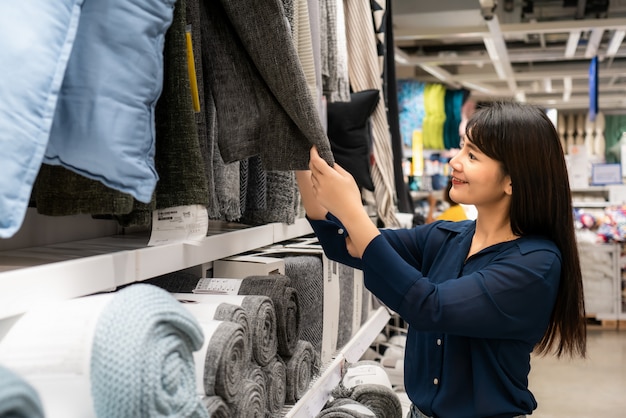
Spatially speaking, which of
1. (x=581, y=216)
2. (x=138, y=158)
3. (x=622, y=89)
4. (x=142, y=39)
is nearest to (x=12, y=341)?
(x=138, y=158)

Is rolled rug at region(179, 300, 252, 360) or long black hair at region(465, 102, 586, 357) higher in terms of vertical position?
long black hair at region(465, 102, 586, 357)

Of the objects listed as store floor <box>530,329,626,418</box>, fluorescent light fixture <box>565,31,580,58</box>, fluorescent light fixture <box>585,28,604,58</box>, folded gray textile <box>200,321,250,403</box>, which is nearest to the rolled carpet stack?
folded gray textile <box>200,321,250,403</box>

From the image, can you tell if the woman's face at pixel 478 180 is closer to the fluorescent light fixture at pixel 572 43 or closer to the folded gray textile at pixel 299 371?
the folded gray textile at pixel 299 371

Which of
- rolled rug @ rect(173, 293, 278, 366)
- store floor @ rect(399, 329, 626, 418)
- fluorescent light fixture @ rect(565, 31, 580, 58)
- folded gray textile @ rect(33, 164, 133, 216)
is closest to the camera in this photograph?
folded gray textile @ rect(33, 164, 133, 216)

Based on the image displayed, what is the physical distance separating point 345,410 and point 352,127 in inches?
42.7

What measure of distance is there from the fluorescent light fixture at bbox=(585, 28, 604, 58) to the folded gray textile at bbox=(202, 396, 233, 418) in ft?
16.6

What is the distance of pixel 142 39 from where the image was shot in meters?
0.88

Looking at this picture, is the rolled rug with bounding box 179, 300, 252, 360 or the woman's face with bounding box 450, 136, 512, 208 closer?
the rolled rug with bounding box 179, 300, 252, 360

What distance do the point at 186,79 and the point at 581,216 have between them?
7466 mm

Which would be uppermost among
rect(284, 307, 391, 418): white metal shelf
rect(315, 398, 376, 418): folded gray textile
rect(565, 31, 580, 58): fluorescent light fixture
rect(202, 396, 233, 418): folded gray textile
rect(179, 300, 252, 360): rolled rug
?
rect(565, 31, 580, 58): fluorescent light fixture

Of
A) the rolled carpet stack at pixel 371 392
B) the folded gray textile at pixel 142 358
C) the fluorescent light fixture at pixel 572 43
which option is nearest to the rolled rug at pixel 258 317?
the folded gray textile at pixel 142 358

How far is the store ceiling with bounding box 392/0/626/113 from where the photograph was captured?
17.8ft

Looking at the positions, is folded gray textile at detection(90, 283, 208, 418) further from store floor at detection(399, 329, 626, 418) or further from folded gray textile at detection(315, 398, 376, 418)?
store floor at detection(399, 329, 626, 418)

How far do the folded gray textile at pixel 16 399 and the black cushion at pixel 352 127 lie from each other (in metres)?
2.04
